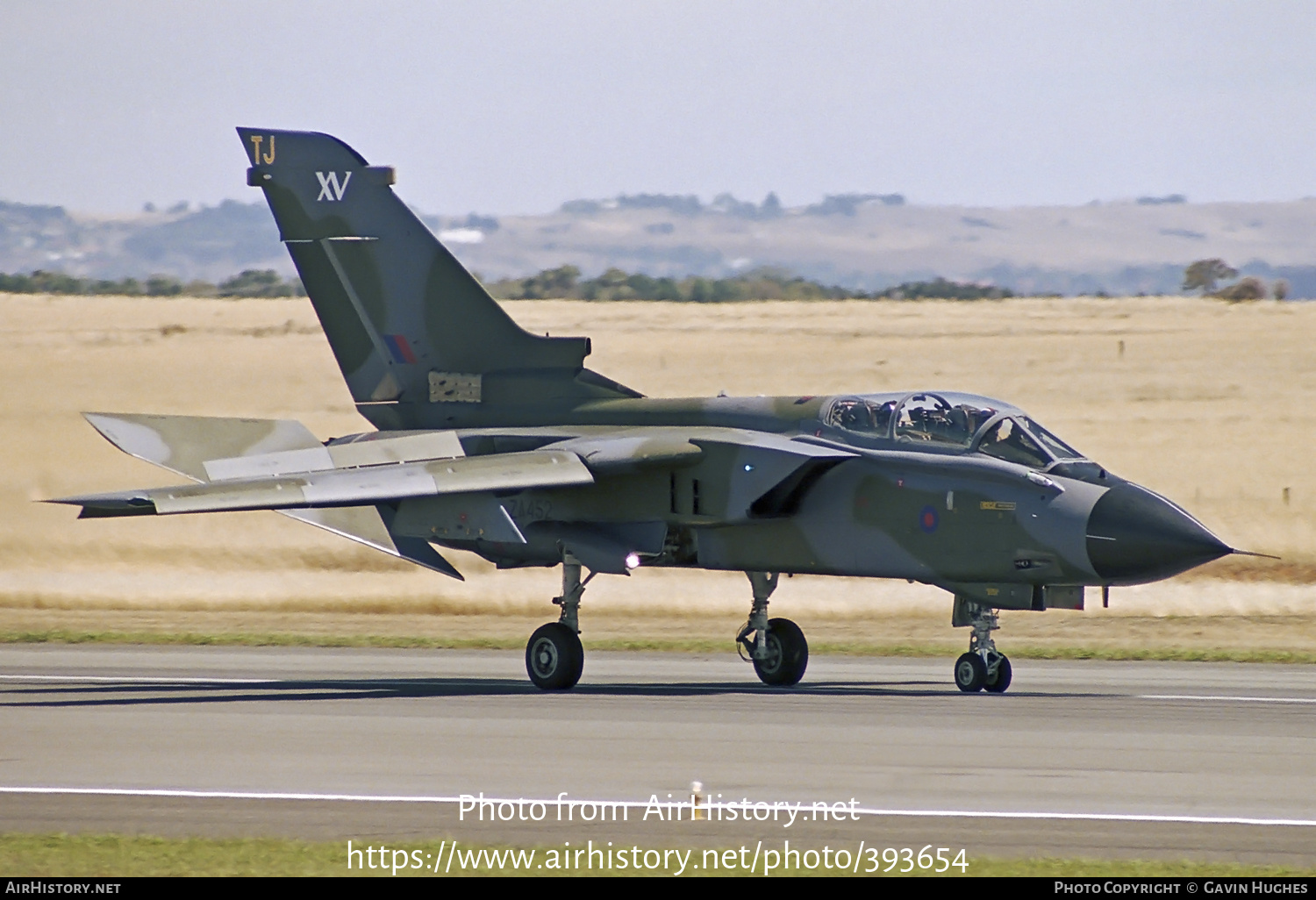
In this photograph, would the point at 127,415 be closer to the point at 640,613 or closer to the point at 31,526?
the point at 640,613

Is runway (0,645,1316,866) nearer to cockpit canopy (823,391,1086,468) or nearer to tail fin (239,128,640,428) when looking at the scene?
cockpit canopy (823,391,1086,468)

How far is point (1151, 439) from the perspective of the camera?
144 ft

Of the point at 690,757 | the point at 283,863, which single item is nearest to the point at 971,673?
the point at 690,757

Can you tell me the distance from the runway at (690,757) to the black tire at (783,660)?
1.31 feet

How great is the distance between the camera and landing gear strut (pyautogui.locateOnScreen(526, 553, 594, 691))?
19.1 metres

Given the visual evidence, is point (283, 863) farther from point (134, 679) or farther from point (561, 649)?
point (134, 679)

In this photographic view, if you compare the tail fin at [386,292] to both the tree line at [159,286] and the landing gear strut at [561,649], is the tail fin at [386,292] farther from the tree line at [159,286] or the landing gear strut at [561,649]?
the tree line at [159,286]

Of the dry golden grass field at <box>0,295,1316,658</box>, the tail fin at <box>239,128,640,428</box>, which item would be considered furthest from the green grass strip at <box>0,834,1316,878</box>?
the dry golden grass field at <box>0,295,1316,658</box>

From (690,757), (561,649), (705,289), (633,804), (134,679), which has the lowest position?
(134,679)

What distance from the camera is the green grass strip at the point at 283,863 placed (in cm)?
916

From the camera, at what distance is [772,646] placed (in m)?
20.1

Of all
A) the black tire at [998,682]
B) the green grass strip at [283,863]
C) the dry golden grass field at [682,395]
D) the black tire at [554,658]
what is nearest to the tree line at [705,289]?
the dry golden grass field at [682,395]

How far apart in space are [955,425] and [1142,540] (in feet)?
7.48

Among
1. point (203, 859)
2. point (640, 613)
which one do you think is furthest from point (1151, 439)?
point (203, 859)
